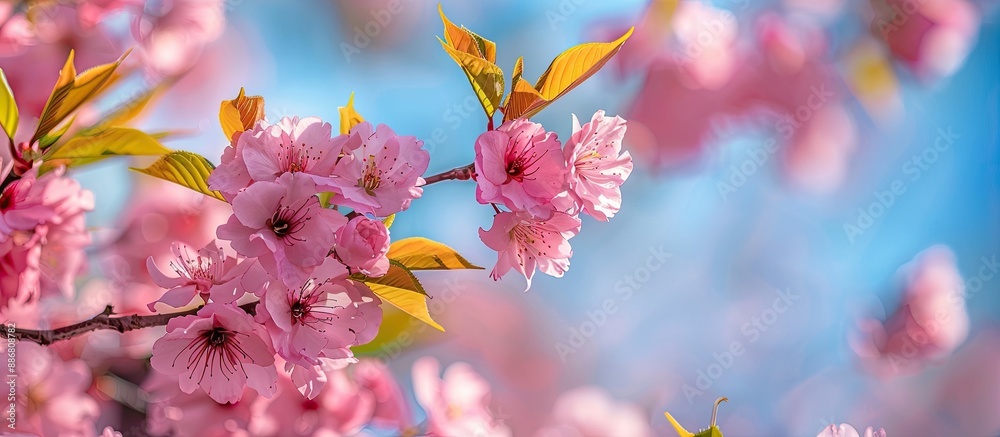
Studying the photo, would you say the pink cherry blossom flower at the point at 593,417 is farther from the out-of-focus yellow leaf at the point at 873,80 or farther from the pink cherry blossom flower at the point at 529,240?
the out-of-focus yellow leaf at the point at 873,80

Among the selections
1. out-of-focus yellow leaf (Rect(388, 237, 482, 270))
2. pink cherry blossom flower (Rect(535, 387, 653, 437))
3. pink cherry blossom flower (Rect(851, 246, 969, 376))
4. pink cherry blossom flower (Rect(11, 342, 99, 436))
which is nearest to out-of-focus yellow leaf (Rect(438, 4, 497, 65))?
out-of-focus yellow leaf (Rect(388, 237, 482, 270))

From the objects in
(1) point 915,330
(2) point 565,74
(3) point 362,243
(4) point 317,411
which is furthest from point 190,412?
(1) point 915,330

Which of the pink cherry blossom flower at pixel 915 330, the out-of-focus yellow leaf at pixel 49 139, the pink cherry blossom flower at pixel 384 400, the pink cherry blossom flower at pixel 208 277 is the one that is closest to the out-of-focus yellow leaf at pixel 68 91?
the out-of-focus yellow leaf at pixel 49 139

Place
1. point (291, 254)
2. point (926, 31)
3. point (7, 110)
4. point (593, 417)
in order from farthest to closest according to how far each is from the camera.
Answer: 1. point (926, 31)
2. point (593, 417)
3. point (7, 110)
4. point (291, 254)

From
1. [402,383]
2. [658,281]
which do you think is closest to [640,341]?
[658,281]

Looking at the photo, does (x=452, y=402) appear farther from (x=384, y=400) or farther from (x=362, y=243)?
(x=362, y=243)

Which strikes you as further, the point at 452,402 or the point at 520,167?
the point at 452,402
